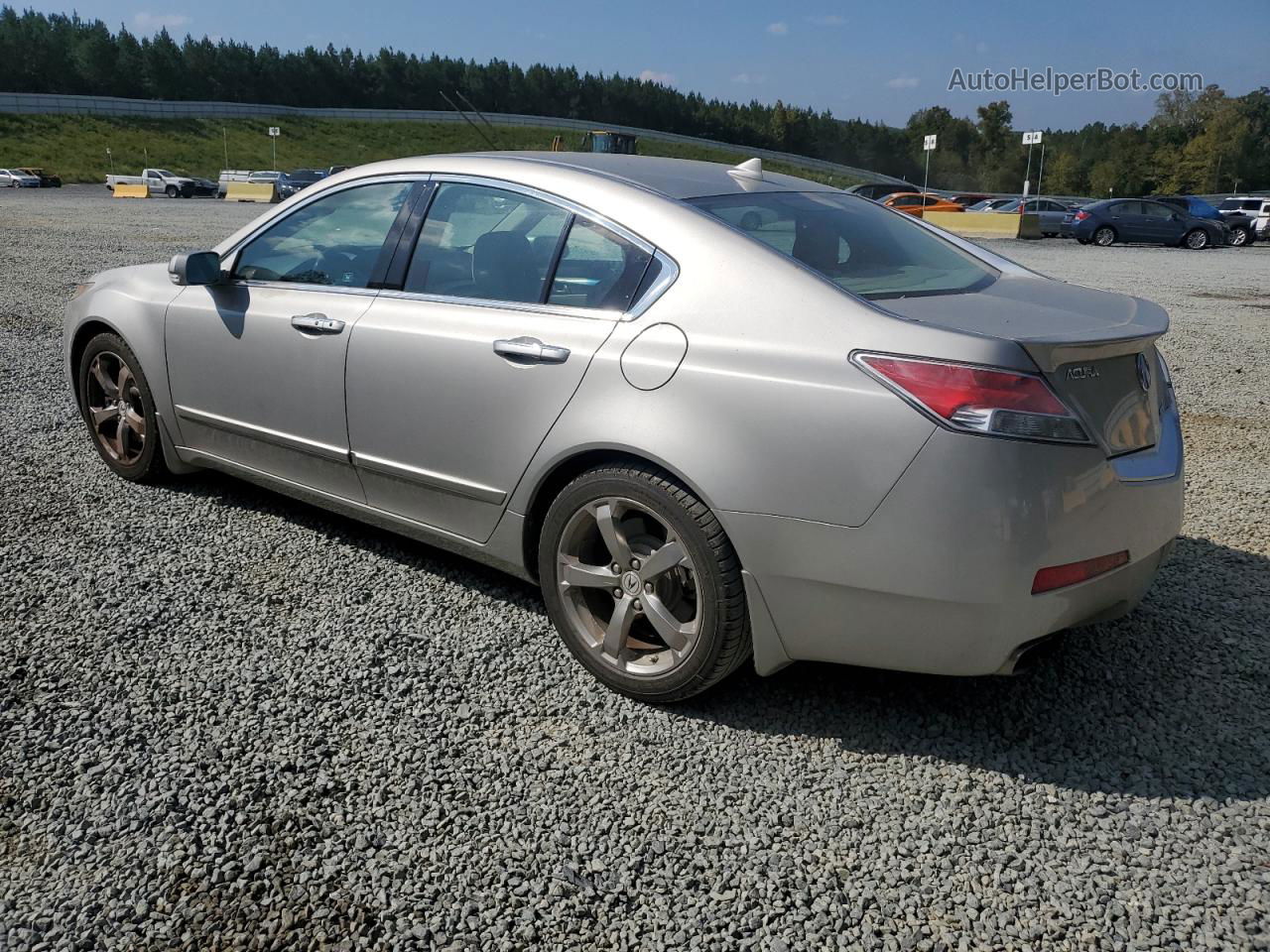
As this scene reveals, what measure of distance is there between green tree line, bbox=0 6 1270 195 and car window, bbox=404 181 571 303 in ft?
327

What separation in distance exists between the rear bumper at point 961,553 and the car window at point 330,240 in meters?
1.96

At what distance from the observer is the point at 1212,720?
3.05m

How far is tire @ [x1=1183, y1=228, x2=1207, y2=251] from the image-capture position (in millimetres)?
28703

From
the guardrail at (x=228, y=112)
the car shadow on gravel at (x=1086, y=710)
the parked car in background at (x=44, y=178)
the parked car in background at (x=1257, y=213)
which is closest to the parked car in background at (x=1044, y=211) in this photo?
the parked car in background at (x=1257, y=213)

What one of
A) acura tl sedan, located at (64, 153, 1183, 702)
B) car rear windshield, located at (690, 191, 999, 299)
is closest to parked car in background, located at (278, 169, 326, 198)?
acura tl sedan, located at (64, 153, 1183, 702)

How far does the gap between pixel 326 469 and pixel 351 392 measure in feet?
1.30

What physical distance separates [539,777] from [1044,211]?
3473cm

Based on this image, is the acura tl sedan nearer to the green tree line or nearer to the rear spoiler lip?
the rear spoiler lip

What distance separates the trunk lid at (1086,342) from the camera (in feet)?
8.33

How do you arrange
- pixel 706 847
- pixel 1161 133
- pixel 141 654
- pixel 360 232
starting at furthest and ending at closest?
1. pixel 1161 133
2. pixel 360 232
3. pixel 141 654
4. pixel 706 847

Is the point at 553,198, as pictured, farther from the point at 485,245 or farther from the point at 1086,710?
the point at 1086,710

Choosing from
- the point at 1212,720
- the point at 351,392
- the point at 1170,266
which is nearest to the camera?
the point at 1212,720

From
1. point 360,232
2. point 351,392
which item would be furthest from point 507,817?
point 360,232

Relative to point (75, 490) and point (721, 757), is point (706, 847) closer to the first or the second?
point (721, 757)
